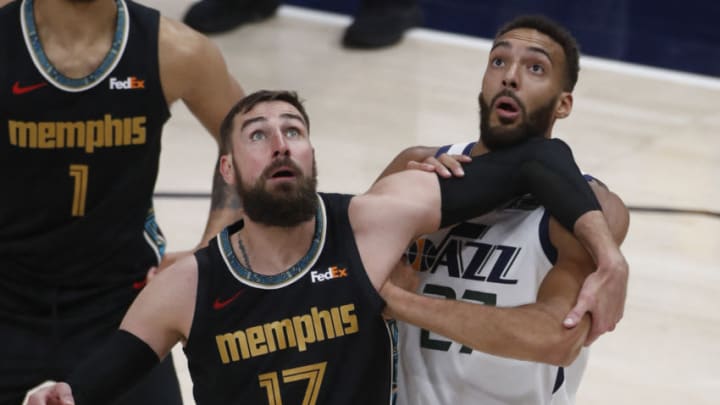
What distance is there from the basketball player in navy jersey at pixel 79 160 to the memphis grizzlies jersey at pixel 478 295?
0.81 metres

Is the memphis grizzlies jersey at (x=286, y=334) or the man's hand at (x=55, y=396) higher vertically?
the memphis grizzlies jersey at (x=286, y=334)

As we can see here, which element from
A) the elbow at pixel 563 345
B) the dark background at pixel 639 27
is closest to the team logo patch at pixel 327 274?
the elbow at pixel 563 345

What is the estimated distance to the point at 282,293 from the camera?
322 centimetres

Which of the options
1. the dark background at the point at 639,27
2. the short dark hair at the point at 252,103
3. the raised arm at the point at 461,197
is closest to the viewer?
the raised arm at the point at 461,197

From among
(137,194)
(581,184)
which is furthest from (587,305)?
(137,194)

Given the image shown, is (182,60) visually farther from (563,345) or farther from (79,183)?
(563,345)

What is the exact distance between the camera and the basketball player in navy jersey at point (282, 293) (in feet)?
10.4

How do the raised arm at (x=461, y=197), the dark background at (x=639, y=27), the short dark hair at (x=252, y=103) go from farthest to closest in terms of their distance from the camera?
the dark background at (x=639, y=27), the short dark hair at (x=252, y=103), the raised arm at (x=461, y=197)

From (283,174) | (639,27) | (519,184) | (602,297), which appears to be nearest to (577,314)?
(602,297)

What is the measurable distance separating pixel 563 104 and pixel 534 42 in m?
0.20

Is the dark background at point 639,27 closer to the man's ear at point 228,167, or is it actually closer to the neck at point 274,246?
the man's ear at point 228,167

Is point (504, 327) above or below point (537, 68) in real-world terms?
below

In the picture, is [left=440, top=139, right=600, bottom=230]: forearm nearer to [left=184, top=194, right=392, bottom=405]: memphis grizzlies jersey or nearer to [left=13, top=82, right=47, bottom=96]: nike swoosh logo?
[left=184, top=194, right=392, bottom=405]: memphis grizzlies jersey

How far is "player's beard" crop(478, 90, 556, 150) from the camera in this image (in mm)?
3533
